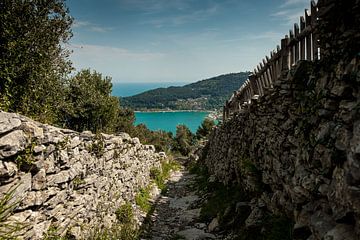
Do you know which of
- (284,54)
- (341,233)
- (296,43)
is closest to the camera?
(341,233)

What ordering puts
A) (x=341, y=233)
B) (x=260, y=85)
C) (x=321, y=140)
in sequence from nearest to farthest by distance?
(x=341, y=233) → (x=321, y=140) → (x=260, y=85)

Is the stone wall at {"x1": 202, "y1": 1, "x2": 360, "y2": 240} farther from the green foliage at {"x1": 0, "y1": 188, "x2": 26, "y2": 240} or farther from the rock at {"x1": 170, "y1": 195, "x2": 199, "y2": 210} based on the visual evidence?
the rock at {"x1": 170, "y1": 195, "x2": 199, "y2": 210}

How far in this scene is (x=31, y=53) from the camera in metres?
9.94

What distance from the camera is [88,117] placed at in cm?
1886

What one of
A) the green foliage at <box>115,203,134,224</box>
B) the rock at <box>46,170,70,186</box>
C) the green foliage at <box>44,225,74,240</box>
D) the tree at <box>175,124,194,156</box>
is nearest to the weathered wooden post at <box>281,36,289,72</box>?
the rock at <box>46,170,70,186</box>

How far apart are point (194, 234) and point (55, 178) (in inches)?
161

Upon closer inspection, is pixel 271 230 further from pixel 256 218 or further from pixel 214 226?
pixel 214 226

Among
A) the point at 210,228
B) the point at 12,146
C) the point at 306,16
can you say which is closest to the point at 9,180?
the point at 12,146

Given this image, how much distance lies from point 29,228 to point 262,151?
5.47m

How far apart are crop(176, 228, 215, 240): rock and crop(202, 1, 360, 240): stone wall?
1.52 meters

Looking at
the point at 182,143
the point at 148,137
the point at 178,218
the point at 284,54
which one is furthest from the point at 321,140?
the point at 182,143

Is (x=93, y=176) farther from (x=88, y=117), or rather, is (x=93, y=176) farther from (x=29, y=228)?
(x=88, y=117)

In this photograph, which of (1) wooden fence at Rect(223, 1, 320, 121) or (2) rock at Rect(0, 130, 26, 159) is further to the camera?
(1) wooden fence at Rect(223, 1, 320, 121)

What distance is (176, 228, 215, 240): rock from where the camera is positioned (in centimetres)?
769
